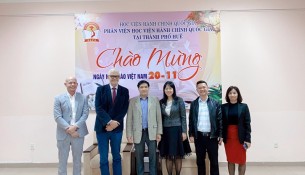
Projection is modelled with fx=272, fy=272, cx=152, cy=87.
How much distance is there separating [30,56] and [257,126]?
4167 millimetres

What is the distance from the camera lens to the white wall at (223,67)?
4.69 meters

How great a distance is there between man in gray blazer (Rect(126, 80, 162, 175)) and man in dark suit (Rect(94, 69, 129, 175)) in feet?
0.42

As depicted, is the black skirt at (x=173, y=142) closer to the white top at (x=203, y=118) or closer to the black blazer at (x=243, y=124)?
the white top at (x=203, y=118)

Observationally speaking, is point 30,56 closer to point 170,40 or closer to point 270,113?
point 170,40

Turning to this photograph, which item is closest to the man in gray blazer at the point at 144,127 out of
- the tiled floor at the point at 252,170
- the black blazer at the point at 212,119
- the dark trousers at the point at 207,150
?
the black blazer at the point at 212,119

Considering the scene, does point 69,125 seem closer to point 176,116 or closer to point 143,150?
point 143,150

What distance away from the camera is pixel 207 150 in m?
3.45

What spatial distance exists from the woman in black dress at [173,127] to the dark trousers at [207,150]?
0.20 m

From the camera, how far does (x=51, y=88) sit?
481 cm

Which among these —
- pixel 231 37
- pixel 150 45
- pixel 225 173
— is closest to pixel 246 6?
pixel 231 37

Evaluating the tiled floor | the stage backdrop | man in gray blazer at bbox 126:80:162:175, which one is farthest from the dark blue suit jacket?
the tiled floor

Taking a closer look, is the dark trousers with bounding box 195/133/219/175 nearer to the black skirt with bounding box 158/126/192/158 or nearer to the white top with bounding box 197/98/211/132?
the white top with bounding box 197/98/211/132

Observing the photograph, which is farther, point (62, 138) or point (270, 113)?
point (270, 113)

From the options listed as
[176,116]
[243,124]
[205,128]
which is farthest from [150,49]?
[243,124]
